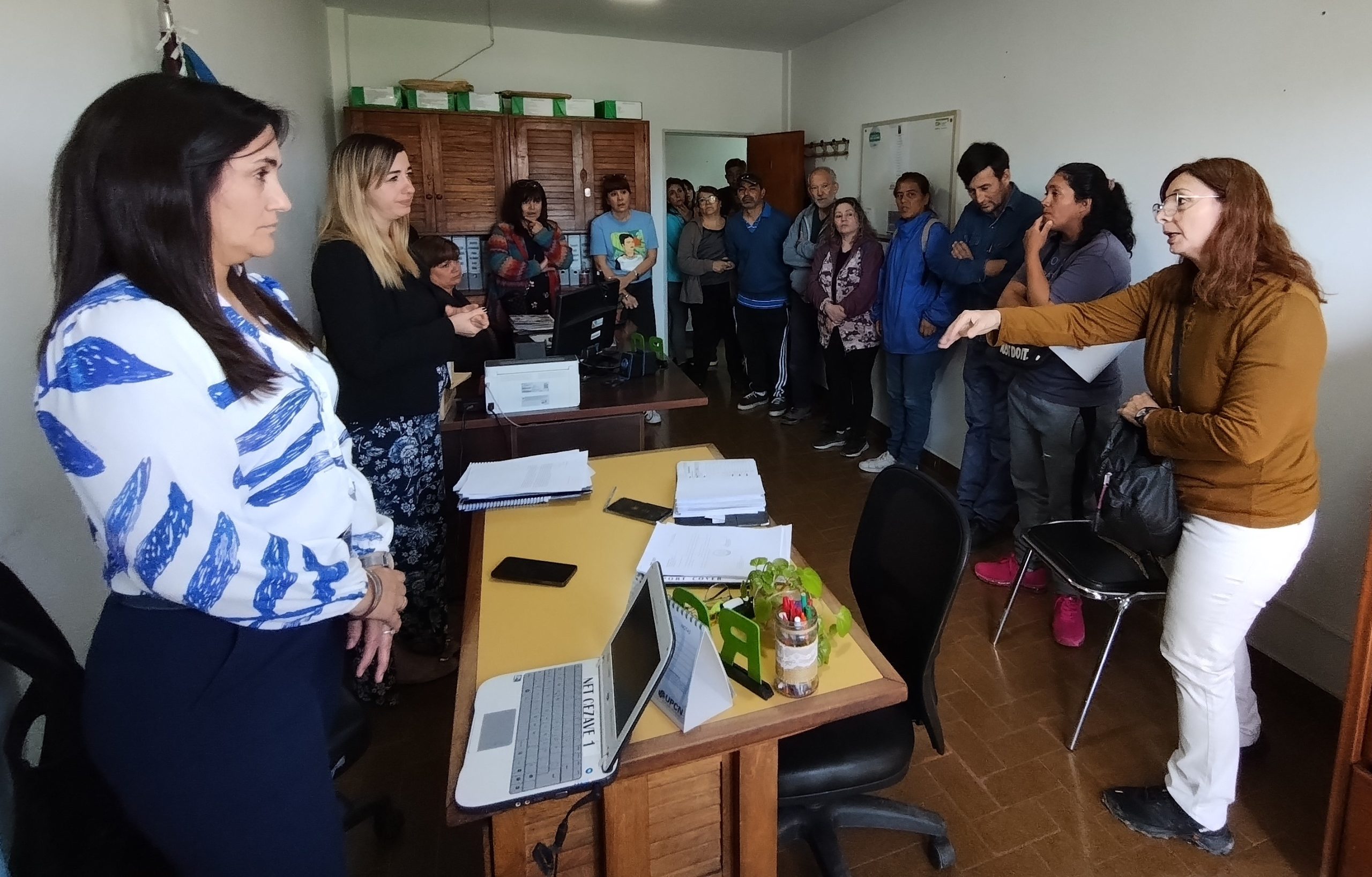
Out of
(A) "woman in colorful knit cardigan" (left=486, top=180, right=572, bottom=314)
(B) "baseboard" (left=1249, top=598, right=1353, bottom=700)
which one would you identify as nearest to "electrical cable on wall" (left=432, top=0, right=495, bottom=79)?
(A) "woman in colorful knit cardigan" (left=486, top=180, right=572, bottom=314)

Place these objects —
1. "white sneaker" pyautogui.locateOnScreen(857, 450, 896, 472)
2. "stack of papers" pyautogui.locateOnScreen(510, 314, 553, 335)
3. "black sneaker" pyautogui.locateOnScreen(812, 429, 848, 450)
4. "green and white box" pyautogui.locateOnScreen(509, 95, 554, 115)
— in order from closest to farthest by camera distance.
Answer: "stack of papers" pyautogui.locateOnScreen(510, 314, 553, 335) → "white sneaker" pyautogui.locateOnScreen(857, 450, 896, 472) → "black sneaker" pyautogui.locateOnScreen(812, 429, 848, 450) → "green and white box" pyautogui.locateOnScreen(509, 95, 554, 115)

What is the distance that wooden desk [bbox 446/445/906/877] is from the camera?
3.78 ft

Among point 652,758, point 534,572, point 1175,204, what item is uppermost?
point 1175,204

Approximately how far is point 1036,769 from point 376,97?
492cm

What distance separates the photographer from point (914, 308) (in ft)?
12.9

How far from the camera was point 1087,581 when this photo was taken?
2.20 meters

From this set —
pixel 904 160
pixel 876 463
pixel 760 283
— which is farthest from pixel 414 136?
pixel 876 463

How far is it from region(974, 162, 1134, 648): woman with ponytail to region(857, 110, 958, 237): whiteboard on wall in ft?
3.89

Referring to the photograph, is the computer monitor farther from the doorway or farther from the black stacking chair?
the doorway

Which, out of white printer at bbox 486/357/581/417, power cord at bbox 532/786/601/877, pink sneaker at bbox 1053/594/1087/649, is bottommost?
pink sneaker at bbox 1053/594/1087/649

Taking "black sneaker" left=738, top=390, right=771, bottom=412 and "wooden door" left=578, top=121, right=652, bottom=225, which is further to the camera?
"black sneaker" left=738, top=390, right=771, bottom=412

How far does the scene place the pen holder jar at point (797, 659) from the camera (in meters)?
1.21

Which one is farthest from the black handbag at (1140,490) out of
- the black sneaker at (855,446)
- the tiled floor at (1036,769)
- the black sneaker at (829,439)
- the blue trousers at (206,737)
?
the black sneaker at (829,439)

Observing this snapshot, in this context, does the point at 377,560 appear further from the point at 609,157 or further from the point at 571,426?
the point at 609,157
